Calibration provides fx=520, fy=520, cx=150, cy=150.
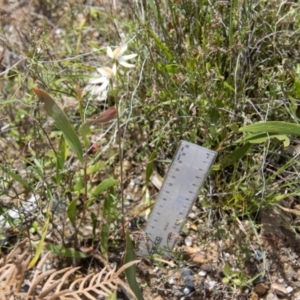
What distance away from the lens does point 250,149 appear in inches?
61.1

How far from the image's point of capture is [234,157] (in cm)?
150

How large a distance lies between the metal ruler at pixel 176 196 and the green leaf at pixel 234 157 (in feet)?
0.38

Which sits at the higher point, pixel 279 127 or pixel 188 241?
pixel 279 127

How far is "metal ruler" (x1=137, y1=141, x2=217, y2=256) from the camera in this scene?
4.60 ft

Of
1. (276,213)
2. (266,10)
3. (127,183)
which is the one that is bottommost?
(276,213)

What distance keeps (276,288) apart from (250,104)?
0.56 metres

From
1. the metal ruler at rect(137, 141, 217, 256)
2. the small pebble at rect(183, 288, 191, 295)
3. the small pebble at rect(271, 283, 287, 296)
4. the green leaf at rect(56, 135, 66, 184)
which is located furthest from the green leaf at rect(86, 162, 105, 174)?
the small pebble at rect(271, 283, 287, 296)

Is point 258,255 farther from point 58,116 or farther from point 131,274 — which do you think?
point 58,116

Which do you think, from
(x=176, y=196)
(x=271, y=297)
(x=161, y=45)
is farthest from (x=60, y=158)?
(x=271, y=297)

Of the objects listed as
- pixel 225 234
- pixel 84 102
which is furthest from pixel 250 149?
pixel 84 102

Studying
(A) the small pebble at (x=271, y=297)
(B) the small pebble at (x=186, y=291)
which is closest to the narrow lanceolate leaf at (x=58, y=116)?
(B) the small pebble at (x=186, y=291)

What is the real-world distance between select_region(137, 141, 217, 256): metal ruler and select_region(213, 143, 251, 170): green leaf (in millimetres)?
117

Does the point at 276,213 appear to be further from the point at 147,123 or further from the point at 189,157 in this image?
the point at 147,123

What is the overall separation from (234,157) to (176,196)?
205 mm
